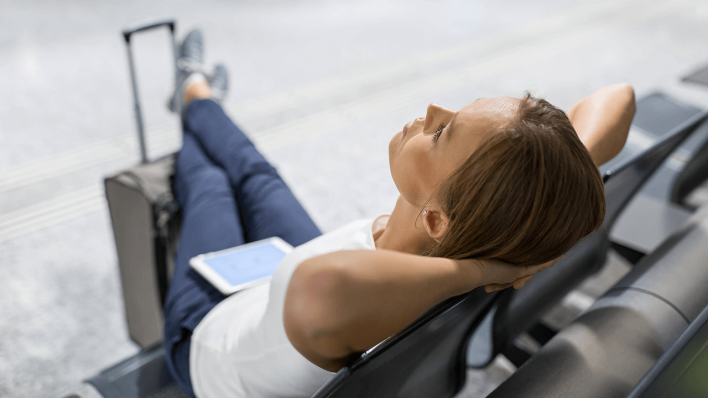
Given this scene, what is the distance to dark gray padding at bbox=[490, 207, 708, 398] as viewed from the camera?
83 cm

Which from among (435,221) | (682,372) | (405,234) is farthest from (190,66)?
(682,372)

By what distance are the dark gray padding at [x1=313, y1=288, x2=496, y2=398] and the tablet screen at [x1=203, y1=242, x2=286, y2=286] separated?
42 centimetres

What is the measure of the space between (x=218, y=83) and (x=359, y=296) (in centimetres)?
156

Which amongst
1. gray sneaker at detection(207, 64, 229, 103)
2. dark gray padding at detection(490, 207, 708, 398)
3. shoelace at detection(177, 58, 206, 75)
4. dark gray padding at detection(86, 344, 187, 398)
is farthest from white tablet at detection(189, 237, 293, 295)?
shoelace at detection(177, 58, 206, 75)

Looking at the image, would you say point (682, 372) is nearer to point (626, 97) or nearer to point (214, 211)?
point (626, 97)

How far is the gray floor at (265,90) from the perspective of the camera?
174 centimetres

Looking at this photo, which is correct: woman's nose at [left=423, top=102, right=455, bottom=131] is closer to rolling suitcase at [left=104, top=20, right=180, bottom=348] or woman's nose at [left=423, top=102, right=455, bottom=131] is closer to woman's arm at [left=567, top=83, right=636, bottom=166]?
woman's arm at [left=567, top=83, right=636, bottom=166]

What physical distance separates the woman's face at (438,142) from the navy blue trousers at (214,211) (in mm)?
562

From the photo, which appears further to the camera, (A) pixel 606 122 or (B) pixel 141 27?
(B) pixel 141 27

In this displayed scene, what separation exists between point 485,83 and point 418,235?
2.96 meters

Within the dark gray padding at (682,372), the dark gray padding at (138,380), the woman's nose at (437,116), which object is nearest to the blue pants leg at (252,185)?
the dark gray padding at (138,380)

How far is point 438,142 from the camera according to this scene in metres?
0.74

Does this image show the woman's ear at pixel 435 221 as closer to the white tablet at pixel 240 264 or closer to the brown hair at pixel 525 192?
the brown hair at pixel 525 192

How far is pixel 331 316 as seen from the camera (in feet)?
2.01
